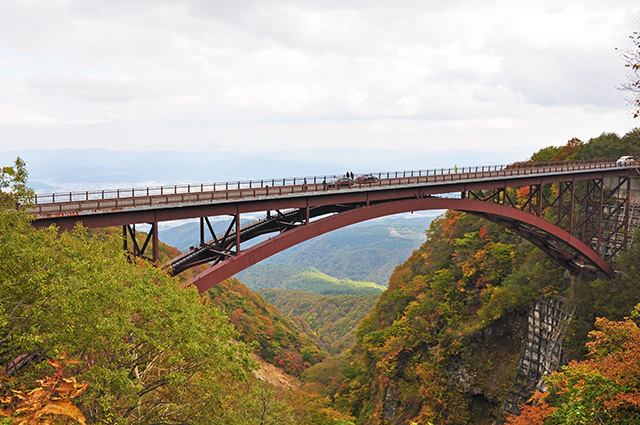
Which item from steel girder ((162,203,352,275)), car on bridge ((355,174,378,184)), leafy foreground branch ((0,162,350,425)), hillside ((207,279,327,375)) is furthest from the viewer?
hillside ((207,279,327,375))

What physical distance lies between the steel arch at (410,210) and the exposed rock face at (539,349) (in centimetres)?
497

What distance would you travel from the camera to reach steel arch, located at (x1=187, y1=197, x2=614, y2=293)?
2077 centimetres

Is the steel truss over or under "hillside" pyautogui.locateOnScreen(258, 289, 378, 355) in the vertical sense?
over

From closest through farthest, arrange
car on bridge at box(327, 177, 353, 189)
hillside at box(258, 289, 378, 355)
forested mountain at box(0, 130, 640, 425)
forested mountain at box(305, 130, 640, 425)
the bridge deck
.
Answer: forested mountain at box(0, 130, 640, 425) → the bridge deck → car on bridge at box(327, 177, 353, 189) → forested mountain at box(305, 130, 640, 425) → hillside at box(258, 289, 378, 355)

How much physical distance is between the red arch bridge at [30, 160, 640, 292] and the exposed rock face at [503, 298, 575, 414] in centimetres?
552

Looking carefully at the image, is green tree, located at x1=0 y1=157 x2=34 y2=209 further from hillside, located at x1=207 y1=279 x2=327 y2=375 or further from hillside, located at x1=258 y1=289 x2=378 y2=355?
hillside, located at x1=258 y1=289 x2=378 y2=355

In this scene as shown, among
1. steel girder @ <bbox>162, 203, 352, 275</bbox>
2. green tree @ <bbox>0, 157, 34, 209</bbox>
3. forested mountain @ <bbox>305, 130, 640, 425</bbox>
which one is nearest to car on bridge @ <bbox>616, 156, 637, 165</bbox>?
forested mountain @ <bbox>305, 130, 640, 425</bbox>

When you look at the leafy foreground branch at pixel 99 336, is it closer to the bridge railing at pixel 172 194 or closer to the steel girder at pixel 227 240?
the bridge railing at pixel 172 194

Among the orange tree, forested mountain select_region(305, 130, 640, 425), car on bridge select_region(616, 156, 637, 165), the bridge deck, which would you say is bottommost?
forested mountain select_region(305, 130, 640, 425)

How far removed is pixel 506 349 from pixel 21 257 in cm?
3791

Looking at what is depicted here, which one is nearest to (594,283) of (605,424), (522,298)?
(522,298)

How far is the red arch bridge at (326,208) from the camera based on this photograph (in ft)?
65.3

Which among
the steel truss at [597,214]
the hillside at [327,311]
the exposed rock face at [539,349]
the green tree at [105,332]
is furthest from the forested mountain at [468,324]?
the hillside at [327,311]

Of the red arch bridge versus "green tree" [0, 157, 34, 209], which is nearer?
"green tree" [0, 157, 34, 209]
